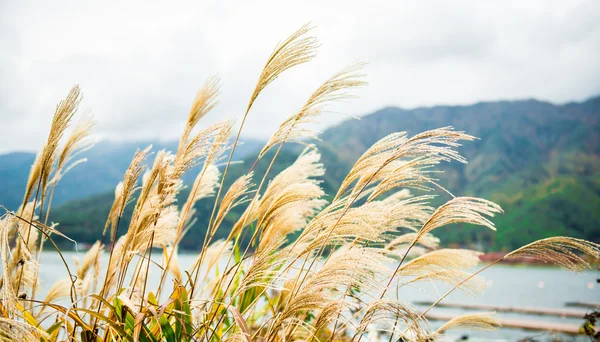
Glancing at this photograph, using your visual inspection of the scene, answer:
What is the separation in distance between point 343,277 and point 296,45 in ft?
4.09

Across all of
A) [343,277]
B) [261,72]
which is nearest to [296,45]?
[261,72]

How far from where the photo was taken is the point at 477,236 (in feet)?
575

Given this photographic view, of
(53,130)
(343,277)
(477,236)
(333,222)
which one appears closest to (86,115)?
(53,130)

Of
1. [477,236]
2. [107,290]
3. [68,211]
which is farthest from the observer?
[477,236]

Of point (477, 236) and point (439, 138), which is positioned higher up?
point (439, 138)

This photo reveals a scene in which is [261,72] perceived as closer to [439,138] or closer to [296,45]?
[296,45]

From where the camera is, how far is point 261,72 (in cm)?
247

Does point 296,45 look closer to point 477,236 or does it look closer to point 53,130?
point 53,130

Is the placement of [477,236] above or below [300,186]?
below

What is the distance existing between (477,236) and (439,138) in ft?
615

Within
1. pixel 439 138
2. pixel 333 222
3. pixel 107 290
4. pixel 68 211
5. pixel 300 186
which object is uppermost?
pixel 439 138

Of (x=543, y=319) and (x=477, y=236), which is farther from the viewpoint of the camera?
(x=477, y=236)

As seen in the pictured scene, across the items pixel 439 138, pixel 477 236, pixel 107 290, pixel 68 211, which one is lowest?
pixel 477 236

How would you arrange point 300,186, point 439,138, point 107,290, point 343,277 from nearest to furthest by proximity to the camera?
point 343,277 → point 439,138 → point 300,186 → point 107,290
